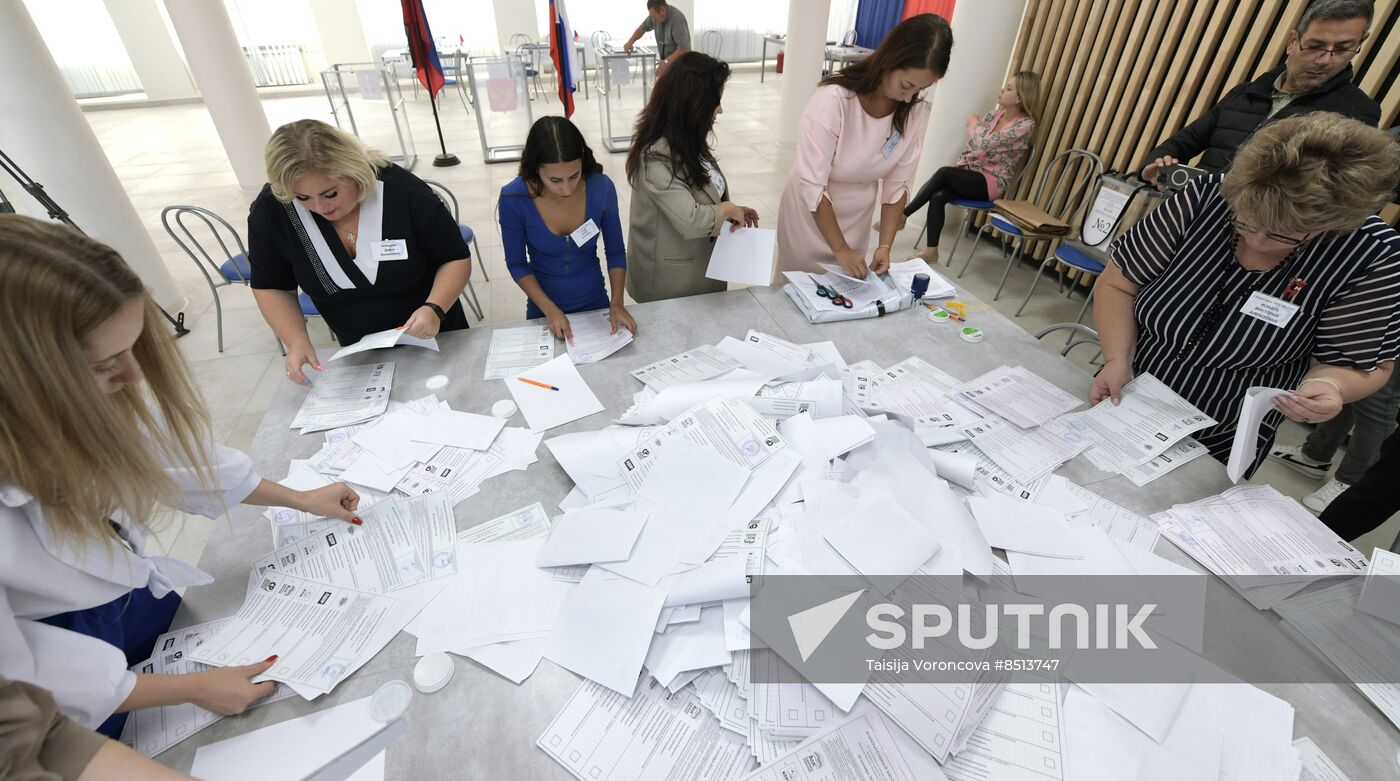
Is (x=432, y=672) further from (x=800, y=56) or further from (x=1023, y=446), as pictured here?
(x=800, y=56)

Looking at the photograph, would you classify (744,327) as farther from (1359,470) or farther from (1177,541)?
(1359,470)

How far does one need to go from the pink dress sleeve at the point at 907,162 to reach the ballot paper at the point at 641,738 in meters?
2.06

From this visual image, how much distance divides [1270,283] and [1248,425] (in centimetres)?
41

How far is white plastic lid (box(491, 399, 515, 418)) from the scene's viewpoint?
1538mm

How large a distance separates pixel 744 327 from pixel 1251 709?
1414 mm

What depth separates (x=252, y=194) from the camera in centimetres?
536

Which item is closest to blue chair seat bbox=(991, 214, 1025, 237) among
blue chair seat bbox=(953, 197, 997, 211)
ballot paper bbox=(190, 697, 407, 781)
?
blue chair seat bbox=(953, 197, 997, 211)

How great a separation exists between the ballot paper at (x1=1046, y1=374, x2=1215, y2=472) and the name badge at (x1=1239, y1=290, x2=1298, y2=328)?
0.80 feet

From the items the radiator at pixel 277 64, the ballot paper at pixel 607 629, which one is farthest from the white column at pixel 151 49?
the ballot paper at pixel 607 629

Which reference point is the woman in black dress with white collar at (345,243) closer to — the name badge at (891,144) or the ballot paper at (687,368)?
the ballot paper at (687,368)

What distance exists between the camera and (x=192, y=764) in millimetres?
868

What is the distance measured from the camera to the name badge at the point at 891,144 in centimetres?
221

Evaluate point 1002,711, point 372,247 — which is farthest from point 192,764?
point 372,247

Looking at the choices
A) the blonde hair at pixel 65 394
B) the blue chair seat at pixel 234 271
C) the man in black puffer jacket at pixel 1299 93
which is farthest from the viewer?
the blue chair seat at pixel 234 271
